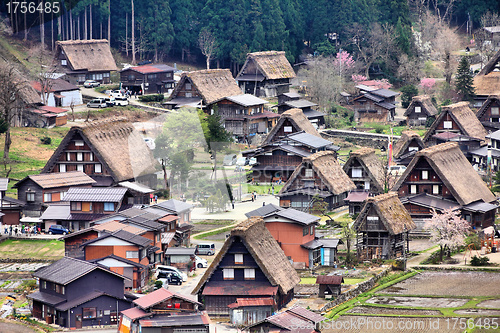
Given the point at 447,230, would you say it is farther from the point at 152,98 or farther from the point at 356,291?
the point at 152,98

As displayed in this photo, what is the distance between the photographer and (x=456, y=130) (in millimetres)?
72750

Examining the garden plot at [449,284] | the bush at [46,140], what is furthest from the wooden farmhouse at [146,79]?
the garden plot at [449,284]

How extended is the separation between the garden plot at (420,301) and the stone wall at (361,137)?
112 feet

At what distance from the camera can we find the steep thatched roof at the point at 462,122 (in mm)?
72250

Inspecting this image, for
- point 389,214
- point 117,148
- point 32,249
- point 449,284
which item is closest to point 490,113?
point 389,214

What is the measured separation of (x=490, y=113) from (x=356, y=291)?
3617 centimetres

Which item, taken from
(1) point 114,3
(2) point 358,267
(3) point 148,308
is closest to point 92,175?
(2) point 358,267

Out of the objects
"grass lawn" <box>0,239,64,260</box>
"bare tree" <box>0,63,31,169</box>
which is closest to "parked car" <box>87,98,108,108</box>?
"bare tree" <box>0,63,31,169</box>

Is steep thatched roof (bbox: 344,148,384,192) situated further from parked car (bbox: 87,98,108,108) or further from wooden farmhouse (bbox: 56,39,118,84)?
wooden farmhouse (bbox: 56,39,118,84)

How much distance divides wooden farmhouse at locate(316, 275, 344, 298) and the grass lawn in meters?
14.6

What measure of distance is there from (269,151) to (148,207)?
17.1 metres

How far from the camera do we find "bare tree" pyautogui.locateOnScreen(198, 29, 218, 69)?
3713 inches

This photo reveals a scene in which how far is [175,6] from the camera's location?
95.4 metres

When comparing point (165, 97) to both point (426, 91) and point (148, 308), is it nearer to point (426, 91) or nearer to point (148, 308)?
point (426, 91)
